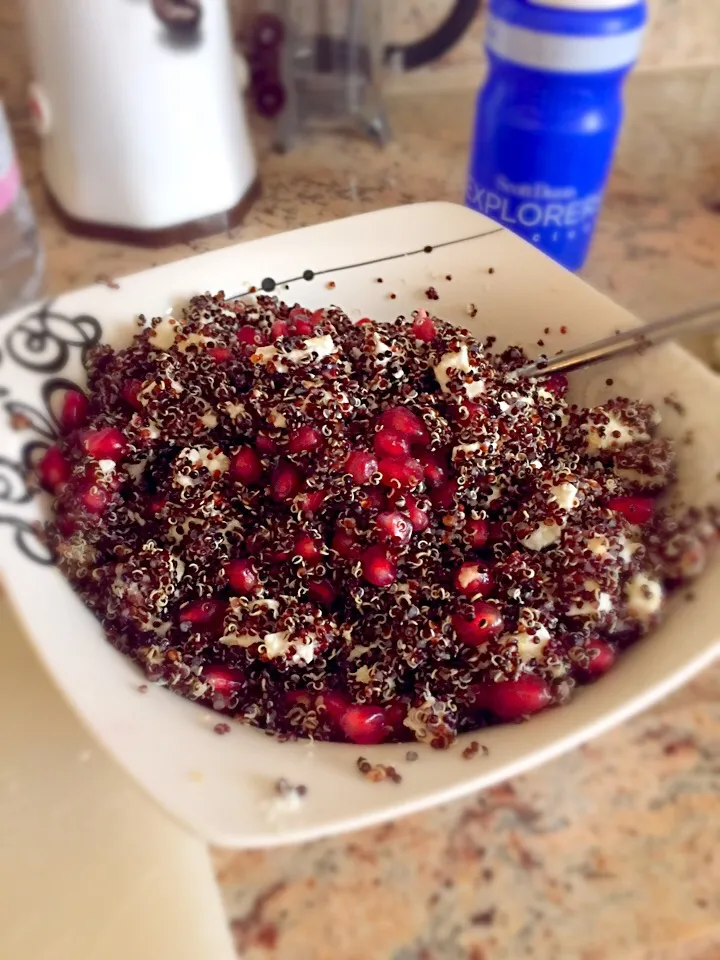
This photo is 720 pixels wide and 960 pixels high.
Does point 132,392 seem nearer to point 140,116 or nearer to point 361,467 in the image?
point 361,467

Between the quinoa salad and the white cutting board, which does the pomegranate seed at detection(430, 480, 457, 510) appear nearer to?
the quinoa salad

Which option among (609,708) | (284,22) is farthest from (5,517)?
(284,22)

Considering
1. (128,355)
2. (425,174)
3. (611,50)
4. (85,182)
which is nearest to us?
(128,355)

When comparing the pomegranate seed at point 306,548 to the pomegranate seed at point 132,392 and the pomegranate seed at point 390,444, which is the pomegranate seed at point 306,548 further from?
the pomegranate seed at point 132,392

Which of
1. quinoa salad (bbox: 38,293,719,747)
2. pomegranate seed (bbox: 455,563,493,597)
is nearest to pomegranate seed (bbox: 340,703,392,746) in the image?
quinoa salad (bbox: 38,293,719,747)

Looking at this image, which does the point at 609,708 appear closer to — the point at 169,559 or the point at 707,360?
the point at 169,559

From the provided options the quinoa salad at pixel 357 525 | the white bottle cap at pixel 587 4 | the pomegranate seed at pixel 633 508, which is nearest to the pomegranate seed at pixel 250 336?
the quinoa salad at pixel 357 525
